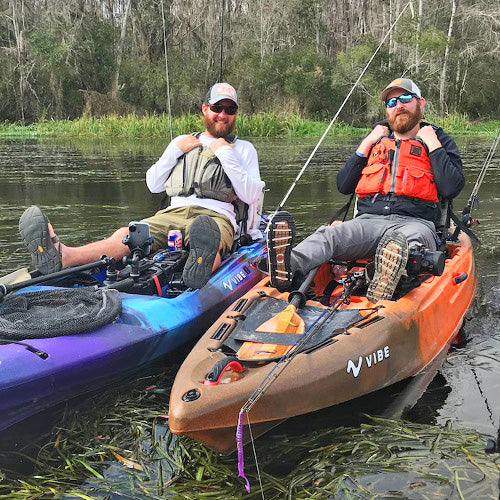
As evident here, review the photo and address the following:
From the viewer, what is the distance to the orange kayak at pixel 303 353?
9.42 feet

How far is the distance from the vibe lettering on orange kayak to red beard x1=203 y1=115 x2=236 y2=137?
237 centimetres

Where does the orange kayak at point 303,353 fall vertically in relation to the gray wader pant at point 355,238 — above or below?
below

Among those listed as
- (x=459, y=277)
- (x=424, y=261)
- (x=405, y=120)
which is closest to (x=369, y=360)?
(x=424, y=261)

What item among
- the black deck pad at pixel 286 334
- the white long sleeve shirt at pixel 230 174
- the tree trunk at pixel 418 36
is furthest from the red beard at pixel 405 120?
the tree trunk at pixel 418 36

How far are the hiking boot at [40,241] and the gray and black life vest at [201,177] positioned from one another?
3.84 feet

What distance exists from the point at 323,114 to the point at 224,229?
2408cm

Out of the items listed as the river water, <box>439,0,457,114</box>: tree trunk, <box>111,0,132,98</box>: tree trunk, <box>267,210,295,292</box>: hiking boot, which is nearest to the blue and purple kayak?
<box>267,210,295,292</box>: hiking boot

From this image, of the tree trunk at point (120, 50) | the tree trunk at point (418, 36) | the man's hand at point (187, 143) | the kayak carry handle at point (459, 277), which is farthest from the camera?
the tree trunk at point (120, 50)

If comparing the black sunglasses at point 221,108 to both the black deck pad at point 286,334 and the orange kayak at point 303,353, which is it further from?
the black deck pad at point 286,334

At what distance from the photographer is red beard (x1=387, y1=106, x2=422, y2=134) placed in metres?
4.74

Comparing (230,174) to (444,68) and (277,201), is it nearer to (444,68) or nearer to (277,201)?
(277,201)

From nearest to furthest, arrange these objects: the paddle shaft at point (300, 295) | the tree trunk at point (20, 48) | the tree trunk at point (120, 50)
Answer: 1. the paddle shaft at point (300, 295)
2. the tree trunk at point (20, 48)
3. the tree trunk at point (120, 50)

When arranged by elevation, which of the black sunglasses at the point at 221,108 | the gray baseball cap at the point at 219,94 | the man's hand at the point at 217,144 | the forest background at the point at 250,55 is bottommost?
the man's hand at the point at 217,144

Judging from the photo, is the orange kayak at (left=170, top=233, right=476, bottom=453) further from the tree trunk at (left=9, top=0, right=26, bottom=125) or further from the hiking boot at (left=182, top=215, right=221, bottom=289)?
the tree trunk at (left=9, top=0, right=26, bottom=125)
